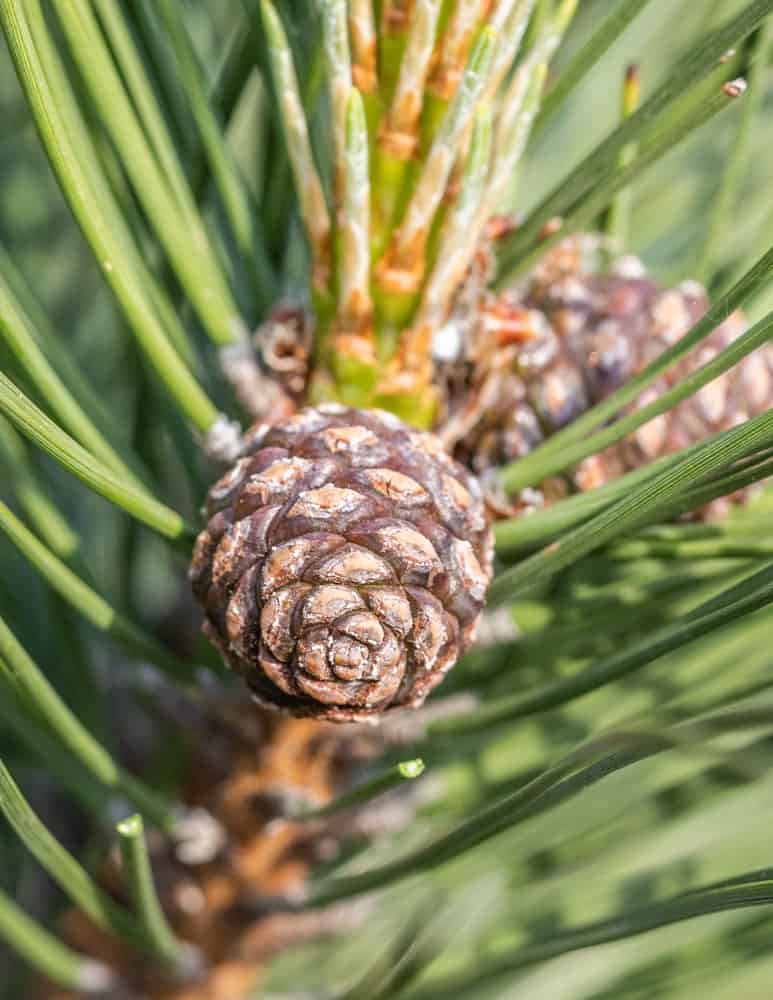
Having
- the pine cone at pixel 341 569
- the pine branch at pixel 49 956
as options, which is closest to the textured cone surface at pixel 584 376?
the pine cone at pixel 341 569

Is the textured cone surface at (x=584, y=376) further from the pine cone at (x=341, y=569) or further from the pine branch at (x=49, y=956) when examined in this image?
the pine branch at (x=49, y=956)

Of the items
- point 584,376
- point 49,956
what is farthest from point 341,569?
point 49,956

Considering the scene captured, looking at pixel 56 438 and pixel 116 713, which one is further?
pixel 116 713

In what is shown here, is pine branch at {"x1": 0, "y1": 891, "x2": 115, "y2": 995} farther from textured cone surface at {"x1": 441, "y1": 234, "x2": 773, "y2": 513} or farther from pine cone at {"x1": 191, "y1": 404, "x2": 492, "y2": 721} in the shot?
textured cone surface at {"x1": 441, "y1": 234, "x2": 773, "y2": 513}

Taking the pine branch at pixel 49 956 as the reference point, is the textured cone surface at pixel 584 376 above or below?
above

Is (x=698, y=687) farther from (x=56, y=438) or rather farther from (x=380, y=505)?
(x=56, y=438)

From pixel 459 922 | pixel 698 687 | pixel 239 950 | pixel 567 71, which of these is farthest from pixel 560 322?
pixel 239 950
